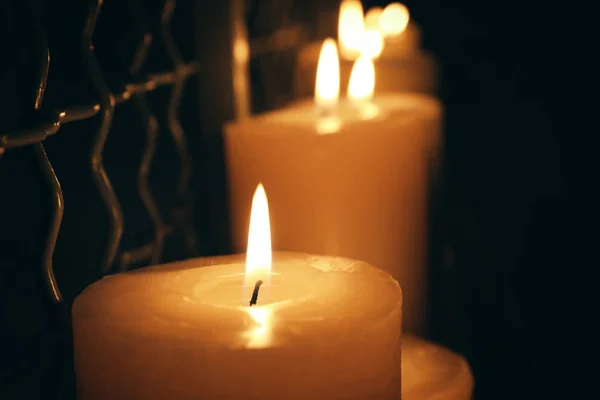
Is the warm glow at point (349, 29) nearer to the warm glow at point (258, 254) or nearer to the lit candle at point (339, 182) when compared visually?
the lit candle at point (339, 182)

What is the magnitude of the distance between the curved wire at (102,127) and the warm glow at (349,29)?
19.5 inches

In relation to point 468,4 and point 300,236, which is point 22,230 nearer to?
point 300,236

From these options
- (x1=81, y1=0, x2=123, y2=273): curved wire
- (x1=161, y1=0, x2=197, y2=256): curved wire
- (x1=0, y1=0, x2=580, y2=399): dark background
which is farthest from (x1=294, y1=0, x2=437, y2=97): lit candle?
(x1=81, y1=0, x2=123, y2=273): curved wire

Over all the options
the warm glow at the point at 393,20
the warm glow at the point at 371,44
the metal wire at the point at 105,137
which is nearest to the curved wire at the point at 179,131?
the metal wire at the point at 105,137

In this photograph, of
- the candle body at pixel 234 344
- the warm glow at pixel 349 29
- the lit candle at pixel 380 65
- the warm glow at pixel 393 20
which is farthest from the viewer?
the warm glow at pixel 393 20

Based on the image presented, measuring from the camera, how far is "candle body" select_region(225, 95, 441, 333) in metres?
0.57

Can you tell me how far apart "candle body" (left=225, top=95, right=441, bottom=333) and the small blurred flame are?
0.13 metres

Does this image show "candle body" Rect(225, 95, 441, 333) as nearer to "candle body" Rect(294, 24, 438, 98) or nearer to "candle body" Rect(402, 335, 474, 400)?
"candle body" Rect(402, 335, 474, 400)

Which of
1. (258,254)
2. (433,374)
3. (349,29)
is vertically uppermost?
(349,29)

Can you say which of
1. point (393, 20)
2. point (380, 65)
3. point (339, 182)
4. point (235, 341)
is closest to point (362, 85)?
point (380, 65)

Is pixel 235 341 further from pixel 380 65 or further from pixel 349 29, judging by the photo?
pixel 349 29

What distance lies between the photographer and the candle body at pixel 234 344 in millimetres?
337

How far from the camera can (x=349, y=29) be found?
3.71 feet

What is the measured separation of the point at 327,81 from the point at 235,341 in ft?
1.45
